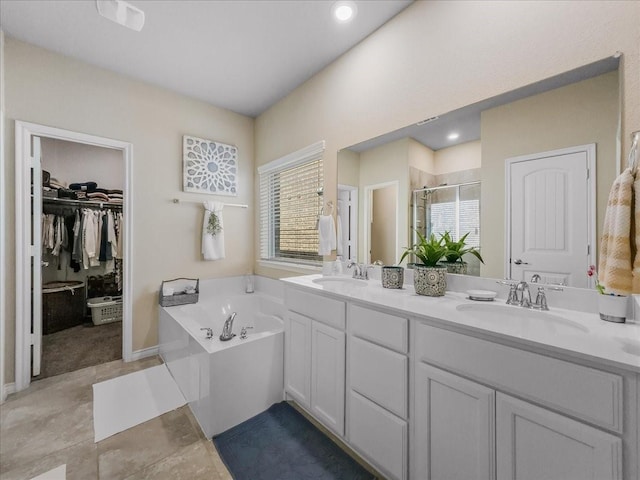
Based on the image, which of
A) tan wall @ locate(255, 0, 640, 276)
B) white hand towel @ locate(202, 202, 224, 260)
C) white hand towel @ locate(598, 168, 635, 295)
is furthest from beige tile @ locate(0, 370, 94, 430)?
white hand towel @ locate(598, 168, 635, 295)

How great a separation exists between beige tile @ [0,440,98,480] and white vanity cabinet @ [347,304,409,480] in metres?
1.35

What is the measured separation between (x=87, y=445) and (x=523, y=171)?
9.05 feet

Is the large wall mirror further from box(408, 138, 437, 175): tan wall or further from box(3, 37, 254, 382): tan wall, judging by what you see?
box(3, 37, 254, 382): tan wall

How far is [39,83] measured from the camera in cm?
211

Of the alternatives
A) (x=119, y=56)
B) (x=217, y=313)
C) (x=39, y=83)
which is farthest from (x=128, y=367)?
(x=119, y=56)

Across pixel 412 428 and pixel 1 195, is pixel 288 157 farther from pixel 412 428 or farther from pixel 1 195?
pixel 412 428

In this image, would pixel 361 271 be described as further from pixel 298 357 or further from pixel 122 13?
pixel 122 13

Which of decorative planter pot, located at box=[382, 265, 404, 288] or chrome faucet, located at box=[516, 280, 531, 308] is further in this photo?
decorative planter pot, located at box=[382, 265, 404, 288]

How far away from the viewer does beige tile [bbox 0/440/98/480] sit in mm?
1333

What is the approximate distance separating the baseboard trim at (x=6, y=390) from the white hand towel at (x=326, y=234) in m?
2.51

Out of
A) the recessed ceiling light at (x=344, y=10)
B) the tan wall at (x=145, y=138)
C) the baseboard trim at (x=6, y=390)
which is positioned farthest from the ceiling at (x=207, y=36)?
the baseboard trim at (x=6, y=390)

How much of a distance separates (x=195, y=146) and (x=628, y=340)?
3.31 meters

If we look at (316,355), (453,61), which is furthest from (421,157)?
(316,355)

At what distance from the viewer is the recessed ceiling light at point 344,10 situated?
5.51 ft
